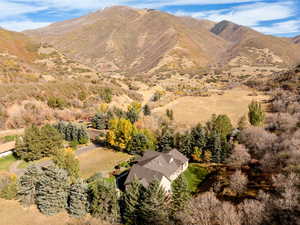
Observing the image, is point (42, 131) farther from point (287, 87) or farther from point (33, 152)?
point (287, 87)

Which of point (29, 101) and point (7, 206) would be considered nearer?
point (7, 206)

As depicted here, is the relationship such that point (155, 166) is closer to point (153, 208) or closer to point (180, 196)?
point (180, 196)

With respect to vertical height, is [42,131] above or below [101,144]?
above

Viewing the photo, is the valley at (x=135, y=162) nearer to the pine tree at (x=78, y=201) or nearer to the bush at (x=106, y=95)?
the pine tree at (x=78, y=201)

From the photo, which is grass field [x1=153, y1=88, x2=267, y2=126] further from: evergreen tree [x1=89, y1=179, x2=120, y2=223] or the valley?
evergreen tree [x1=89, y1=179, x2=120, y2=223]

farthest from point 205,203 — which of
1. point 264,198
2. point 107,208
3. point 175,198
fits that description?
point 107,208

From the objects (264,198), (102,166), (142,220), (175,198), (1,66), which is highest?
(1,66)

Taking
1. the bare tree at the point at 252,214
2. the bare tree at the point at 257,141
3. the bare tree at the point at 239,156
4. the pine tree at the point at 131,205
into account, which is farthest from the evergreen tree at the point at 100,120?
the bare tree at the point at 252,214

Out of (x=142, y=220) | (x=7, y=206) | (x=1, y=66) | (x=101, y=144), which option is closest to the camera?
(x=142, y=220)
